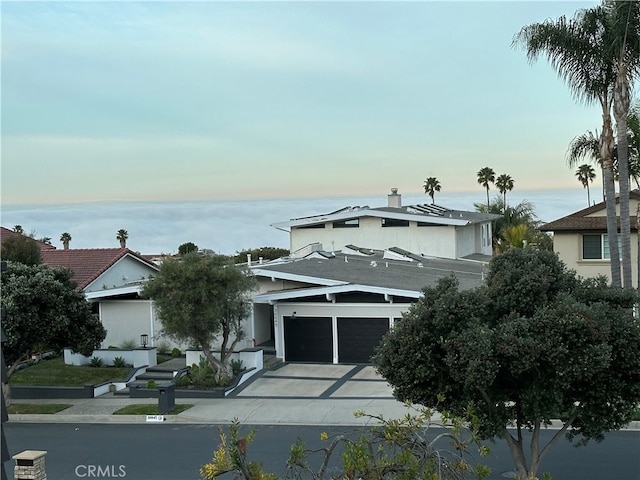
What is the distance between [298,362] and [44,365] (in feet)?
36.1

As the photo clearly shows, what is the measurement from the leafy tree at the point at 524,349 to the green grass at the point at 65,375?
18055 millimetres

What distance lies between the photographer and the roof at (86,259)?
4081 centimetres

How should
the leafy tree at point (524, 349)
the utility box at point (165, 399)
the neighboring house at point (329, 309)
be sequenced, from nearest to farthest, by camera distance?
the leafy tree at point (524, 349), the utility box at point (165, 399), the neighboring house at point (329, 309)

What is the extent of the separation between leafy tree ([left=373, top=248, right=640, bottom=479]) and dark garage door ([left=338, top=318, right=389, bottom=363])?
16166mm

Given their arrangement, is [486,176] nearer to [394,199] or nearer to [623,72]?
[394,199]

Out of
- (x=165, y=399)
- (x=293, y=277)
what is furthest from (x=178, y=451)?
(x=293, y=277)

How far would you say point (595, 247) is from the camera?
3428 centimetres

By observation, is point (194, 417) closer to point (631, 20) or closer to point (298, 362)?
point (298, 362)

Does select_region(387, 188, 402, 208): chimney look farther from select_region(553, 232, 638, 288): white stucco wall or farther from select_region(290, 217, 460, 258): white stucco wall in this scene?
select_region(553, 232, 638, 288): white stucco wall

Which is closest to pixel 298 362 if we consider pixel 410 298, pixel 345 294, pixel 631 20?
pixel 345 294

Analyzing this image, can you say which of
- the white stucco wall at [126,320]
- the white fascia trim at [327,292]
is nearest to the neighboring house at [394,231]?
the white stucco wall at [126,320]

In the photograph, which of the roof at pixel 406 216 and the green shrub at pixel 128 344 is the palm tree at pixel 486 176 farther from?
the green shrub at pixel 128 344

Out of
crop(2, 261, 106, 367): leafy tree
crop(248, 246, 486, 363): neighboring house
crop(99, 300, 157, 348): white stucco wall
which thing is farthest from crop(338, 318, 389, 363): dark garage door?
crop(2, 261, 106, 367): leafy tree

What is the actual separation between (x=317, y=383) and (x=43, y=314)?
10045 mm
